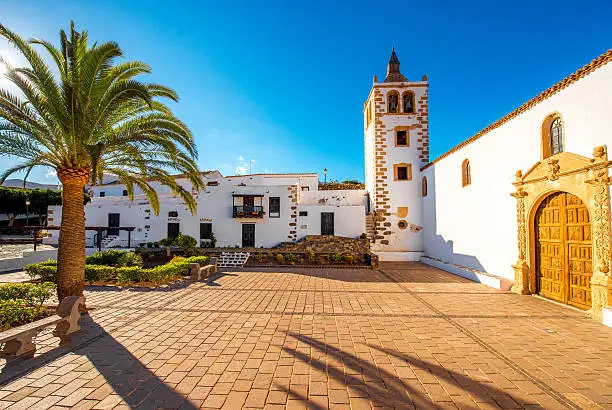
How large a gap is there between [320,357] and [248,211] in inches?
604

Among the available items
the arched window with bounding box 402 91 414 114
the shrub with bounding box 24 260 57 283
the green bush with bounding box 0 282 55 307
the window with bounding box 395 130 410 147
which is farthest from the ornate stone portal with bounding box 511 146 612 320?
the shrub with bounding box 24 260 57 283

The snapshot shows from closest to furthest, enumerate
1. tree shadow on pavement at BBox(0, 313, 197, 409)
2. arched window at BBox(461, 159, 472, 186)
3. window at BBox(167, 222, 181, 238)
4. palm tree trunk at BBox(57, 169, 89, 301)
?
tree shadow on pavement at BBox(0, 313, 197, 409) → palm tree trunk at BBox(57, 169, 89, 301) → arched window at BBox(461, 159, 472, 186) → window at BBox(167, 222, 181, 238)

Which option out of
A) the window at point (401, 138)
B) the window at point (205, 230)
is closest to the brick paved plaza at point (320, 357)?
the window at point (205, 230)

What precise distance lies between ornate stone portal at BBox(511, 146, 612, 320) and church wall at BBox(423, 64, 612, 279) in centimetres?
35

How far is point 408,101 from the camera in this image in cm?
1828

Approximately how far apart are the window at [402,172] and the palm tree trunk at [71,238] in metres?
15.2

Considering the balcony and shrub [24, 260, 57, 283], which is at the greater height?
the balcony

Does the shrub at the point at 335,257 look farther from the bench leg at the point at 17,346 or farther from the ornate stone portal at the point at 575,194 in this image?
the bench leg at the point at 17,346

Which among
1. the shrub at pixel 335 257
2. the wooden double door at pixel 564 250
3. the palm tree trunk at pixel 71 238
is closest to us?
the palm tree trunk at pixel 71 238

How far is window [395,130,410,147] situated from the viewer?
1789cm

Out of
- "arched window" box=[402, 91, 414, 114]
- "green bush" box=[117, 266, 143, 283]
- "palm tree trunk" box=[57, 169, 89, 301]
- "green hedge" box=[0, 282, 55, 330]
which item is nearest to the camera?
"green hedge" box=[0, 282, 55, 330]

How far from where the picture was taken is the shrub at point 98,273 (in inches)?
389

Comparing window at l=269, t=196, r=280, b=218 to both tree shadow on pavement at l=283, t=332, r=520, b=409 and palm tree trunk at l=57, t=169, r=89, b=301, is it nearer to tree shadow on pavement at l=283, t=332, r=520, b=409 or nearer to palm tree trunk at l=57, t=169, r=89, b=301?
palm tree trunk at l=57, t=169, r=89, b=301

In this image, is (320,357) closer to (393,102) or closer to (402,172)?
(402,172)
